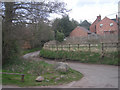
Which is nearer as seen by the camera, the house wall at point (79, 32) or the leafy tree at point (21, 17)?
the leafy tree at point (21, 17)

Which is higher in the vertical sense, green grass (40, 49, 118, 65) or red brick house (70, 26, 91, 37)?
red brick house (70, 26, 91, 37)

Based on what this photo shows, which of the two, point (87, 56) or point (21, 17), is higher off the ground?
point (21, 17)

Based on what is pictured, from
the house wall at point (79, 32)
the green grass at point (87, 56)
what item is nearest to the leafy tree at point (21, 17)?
the green grass at point (87, 56)

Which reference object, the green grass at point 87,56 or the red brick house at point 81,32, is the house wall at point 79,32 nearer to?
the red brick house at point 81,32

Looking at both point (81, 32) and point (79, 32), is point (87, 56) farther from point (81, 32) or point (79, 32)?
point (79, 32)

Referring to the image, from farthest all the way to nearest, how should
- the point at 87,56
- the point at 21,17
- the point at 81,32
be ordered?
1. the point at 81,32
2. the point at 87,56
3. the point at 21,17

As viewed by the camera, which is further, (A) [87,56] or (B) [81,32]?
(B) [81,32]

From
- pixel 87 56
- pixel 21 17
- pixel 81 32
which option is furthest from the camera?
pixel 81 32

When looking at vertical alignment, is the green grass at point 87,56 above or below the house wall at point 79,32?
below

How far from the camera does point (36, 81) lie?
8906mm

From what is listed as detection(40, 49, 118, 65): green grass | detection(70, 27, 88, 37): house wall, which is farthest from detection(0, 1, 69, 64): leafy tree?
detection(70, 27, 88, 37): house wall

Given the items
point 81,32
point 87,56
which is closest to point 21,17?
point 87,56

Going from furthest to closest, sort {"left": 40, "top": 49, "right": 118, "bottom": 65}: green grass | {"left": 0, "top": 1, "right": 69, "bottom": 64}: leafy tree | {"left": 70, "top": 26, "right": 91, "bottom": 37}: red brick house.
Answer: {"left": 70, "top": 26, "right": 91, "bottom": 37}: red brick house → {"left": 40, "top": 49, "right": 118, "bottom": 65}: green grass → {"left": 0, "top": 1, "right": 69, "bottom": 64}: leafy tree

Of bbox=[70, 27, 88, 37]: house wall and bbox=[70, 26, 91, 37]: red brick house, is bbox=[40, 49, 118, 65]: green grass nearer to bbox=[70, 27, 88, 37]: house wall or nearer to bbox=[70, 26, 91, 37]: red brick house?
bbox=[70, 27, 88, 37]: house wall
